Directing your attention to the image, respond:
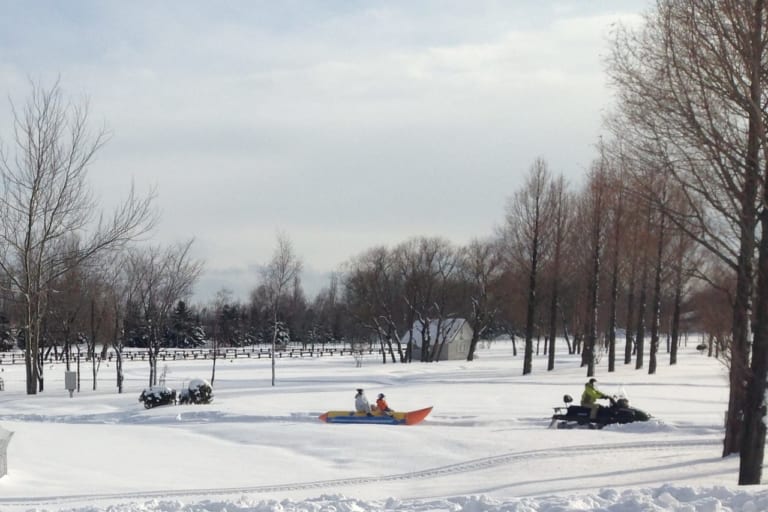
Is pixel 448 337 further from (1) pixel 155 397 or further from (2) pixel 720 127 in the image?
(2) pixel 720 127

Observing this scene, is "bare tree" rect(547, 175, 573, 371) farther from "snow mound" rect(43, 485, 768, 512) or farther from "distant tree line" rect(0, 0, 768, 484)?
"snow mound" rect(43, 485, 768, 512)

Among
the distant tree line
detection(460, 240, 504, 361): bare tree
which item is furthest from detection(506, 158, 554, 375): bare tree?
detection(460, 240, 504, 361): bare tree

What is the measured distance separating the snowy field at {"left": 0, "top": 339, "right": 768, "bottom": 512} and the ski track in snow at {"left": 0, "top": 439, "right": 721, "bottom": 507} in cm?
4

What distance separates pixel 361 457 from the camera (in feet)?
55.7

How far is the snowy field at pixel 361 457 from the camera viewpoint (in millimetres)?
10141

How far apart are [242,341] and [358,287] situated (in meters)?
36.2

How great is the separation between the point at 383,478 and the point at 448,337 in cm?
6043

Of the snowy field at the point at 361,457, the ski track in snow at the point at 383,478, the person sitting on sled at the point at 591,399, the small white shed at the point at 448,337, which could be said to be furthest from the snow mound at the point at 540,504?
the small white shed at the point at 448,337

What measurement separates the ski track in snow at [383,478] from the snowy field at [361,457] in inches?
1.6

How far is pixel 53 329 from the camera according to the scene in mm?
49125

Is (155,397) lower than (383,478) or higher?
lower

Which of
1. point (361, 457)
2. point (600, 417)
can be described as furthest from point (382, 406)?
point (600, 417)

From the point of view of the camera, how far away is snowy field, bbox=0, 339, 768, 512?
10.1 metres

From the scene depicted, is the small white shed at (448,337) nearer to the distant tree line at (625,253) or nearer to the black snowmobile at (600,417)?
the distant tree line at (625,253)
